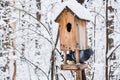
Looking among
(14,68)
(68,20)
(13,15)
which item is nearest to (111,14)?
(13,15)

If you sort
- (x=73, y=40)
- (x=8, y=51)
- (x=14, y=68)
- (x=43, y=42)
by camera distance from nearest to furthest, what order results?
(x=73, y=40)
(x=8, y=51)
(x=43, y=42)
(x=14, y=68)

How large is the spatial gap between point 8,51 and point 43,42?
3.72 feet

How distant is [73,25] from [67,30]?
155mm

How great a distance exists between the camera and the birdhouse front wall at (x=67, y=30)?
4727 mm

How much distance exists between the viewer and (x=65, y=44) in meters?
4.80

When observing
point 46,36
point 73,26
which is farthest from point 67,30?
point 46,36

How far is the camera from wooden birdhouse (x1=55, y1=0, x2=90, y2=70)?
4.68 m

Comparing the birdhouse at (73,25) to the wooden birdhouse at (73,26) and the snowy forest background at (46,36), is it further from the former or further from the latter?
the snowy forest background at (46,36)

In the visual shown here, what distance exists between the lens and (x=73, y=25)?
15.7 ft

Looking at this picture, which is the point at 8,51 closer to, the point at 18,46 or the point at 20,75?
the point at 18,46

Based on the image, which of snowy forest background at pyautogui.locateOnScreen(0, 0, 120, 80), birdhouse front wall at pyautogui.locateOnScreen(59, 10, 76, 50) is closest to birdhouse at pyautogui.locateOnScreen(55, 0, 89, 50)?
birdhouse front wall at pyautogui.locateOnScreen(59, 10, 76, 50)

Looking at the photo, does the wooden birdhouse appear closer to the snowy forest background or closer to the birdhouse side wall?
the birdhouse side wall

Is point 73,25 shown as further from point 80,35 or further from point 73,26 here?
point 80,35

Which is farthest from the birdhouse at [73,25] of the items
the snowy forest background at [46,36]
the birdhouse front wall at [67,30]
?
the snowy forest background at [46,36]
